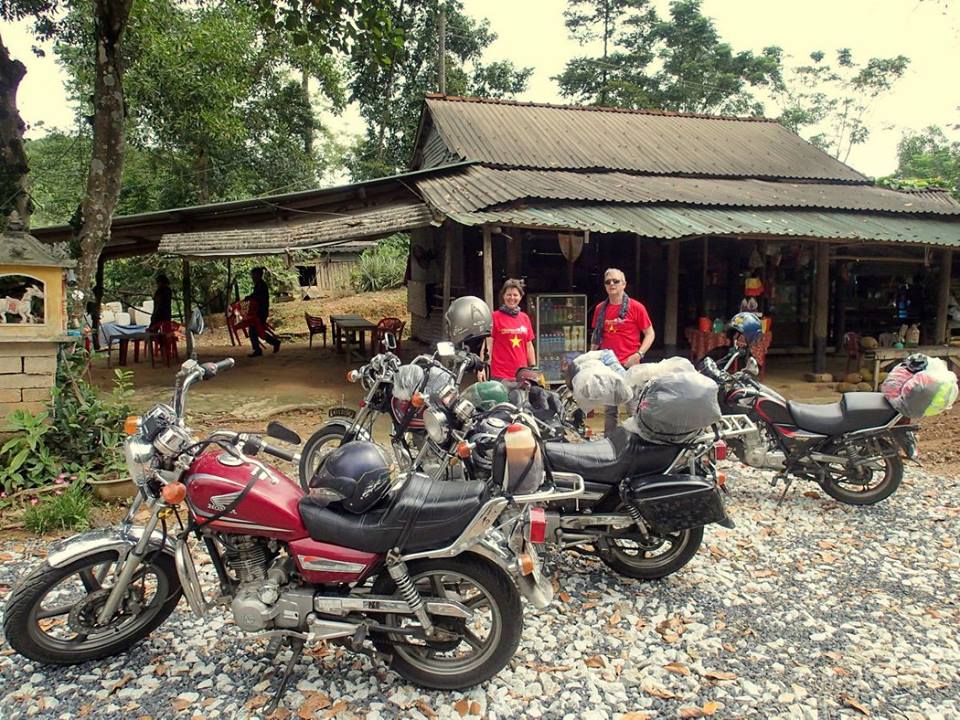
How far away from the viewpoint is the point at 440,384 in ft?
11.7

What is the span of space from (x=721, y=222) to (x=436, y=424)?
20.5ft

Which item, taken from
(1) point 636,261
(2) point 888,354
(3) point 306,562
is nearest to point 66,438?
(3) point 306,562

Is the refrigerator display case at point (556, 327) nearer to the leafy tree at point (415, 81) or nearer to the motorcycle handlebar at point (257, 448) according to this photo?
the motorcycle handlebar at point (257, 448)

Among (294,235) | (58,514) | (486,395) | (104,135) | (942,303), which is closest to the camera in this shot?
(486,395)

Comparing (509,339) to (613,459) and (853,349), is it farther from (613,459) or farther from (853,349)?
(853,349)

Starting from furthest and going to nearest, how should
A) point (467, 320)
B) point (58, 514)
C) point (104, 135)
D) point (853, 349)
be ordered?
point (853, 349)
point (104, 135)
point (467, 320)
point (58, 514)

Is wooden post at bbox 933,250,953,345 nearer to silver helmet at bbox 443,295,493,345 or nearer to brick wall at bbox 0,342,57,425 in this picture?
silver helmet at bbox 443,295,493,345

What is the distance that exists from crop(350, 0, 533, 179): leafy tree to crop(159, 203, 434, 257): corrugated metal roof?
1456 cm

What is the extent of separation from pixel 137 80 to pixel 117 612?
43.1 ft

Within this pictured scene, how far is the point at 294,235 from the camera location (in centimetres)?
756

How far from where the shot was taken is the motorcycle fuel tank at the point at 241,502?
7.89 ft

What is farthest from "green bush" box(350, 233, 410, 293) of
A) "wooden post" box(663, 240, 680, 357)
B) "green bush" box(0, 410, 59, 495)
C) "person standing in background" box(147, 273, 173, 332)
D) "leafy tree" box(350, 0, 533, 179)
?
"green bush" box(0, 410, 59, 495)

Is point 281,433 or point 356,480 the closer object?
point 356,480

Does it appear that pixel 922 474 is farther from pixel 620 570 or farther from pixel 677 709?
pixel 677 709
